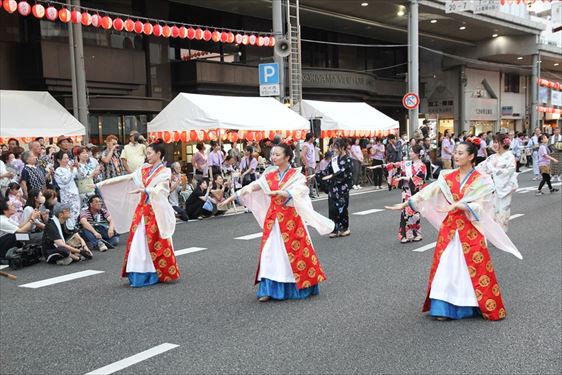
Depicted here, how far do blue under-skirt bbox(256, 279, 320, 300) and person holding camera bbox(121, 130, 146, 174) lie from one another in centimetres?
676

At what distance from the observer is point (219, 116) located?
1455 cm

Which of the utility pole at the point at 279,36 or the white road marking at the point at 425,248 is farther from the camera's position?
the utility pole at the point at 279,36

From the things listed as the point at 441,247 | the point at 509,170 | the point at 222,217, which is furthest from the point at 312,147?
the point at 441,247

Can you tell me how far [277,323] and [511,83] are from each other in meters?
40.8

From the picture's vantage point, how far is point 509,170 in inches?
372

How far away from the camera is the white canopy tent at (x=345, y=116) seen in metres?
18.9

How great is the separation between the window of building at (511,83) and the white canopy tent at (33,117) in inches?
Result: 1331

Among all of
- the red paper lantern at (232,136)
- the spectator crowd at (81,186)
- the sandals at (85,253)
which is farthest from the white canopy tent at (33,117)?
the sandals at (85,253)

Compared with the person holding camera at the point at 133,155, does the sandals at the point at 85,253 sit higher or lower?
lower

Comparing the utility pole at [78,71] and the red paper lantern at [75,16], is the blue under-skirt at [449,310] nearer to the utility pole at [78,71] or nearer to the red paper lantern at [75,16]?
the red paper lantern at [75,16]

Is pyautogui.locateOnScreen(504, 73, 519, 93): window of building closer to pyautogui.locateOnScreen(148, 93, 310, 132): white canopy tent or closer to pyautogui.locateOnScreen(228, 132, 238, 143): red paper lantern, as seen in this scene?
pyautogui.locateOnScreen(148, 93, 310, 132): white canopy tent

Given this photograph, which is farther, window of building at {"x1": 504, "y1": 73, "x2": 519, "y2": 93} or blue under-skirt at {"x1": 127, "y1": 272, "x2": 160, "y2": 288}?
window of building at {"x1": 504, "y1": 73, "x2": 519, "y2": 93}

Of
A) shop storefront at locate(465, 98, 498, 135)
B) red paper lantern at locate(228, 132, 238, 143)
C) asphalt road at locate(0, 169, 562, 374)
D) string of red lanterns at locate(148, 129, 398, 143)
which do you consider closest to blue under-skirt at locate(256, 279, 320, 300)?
asphalt road at locate(0, 169, 562, 374)

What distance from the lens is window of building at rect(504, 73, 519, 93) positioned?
40.9m
